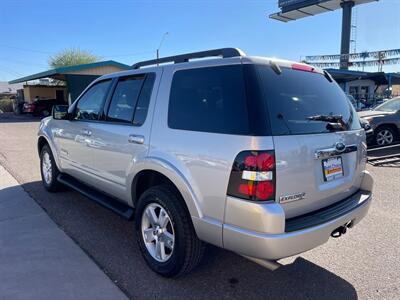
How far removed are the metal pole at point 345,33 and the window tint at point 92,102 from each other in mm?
47658

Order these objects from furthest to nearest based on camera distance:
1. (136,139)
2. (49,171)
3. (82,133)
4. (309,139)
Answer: (49,171) → (82,133) → (136,139) → (309,139)

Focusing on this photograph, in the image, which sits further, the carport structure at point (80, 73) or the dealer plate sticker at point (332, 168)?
the carport structure at point (80, 73)

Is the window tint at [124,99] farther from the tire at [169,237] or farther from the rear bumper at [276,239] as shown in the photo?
the rear bumper at [276,239]

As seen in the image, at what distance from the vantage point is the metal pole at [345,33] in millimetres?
44000

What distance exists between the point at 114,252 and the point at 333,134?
2.51 m

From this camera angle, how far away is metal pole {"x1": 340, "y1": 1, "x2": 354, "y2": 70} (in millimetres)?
44000

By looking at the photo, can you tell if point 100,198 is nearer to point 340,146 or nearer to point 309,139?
point 309,139

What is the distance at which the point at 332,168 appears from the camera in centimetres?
284

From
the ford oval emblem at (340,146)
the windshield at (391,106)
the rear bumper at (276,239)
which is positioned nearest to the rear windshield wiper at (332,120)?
the ford oval emblem at (340,146)

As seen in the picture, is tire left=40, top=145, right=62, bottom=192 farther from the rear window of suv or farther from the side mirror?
the rear window of suv

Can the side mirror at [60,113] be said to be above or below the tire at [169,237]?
above

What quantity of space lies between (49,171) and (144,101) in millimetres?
3095

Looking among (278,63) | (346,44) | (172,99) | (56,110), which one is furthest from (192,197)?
(346,44)

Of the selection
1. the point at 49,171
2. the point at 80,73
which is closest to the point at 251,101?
the point at 49,171
